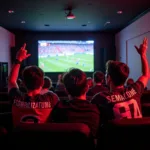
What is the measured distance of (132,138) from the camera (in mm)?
1626

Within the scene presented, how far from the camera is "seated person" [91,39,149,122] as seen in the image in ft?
6.85

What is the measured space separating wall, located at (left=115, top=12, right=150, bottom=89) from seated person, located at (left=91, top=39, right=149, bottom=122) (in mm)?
5844

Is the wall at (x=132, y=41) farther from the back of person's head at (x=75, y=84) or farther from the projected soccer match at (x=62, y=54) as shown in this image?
the back of person's head at (x=75, y=84)

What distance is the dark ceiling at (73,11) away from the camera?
6821 mm

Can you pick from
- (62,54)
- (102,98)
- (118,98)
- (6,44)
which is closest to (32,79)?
(102,98)

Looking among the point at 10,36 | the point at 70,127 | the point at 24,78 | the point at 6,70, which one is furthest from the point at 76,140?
the point at 10,36

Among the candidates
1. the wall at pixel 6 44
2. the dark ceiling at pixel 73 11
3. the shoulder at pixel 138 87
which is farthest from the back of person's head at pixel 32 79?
the wall at pixel 6 44

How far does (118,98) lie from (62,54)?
947cm

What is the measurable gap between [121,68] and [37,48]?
9496mm

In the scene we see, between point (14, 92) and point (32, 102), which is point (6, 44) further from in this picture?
point (32, 102)

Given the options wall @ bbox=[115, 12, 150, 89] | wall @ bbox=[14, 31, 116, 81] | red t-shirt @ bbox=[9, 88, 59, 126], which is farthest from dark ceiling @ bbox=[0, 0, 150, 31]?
red t-shirt @ bbox=[9, 88, 59, 126]

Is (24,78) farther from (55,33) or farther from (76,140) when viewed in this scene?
(55,33)

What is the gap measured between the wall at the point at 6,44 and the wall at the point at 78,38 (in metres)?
0.42

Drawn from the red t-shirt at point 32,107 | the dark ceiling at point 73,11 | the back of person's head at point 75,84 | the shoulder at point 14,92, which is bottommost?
the red t-shirt at point 32,107
